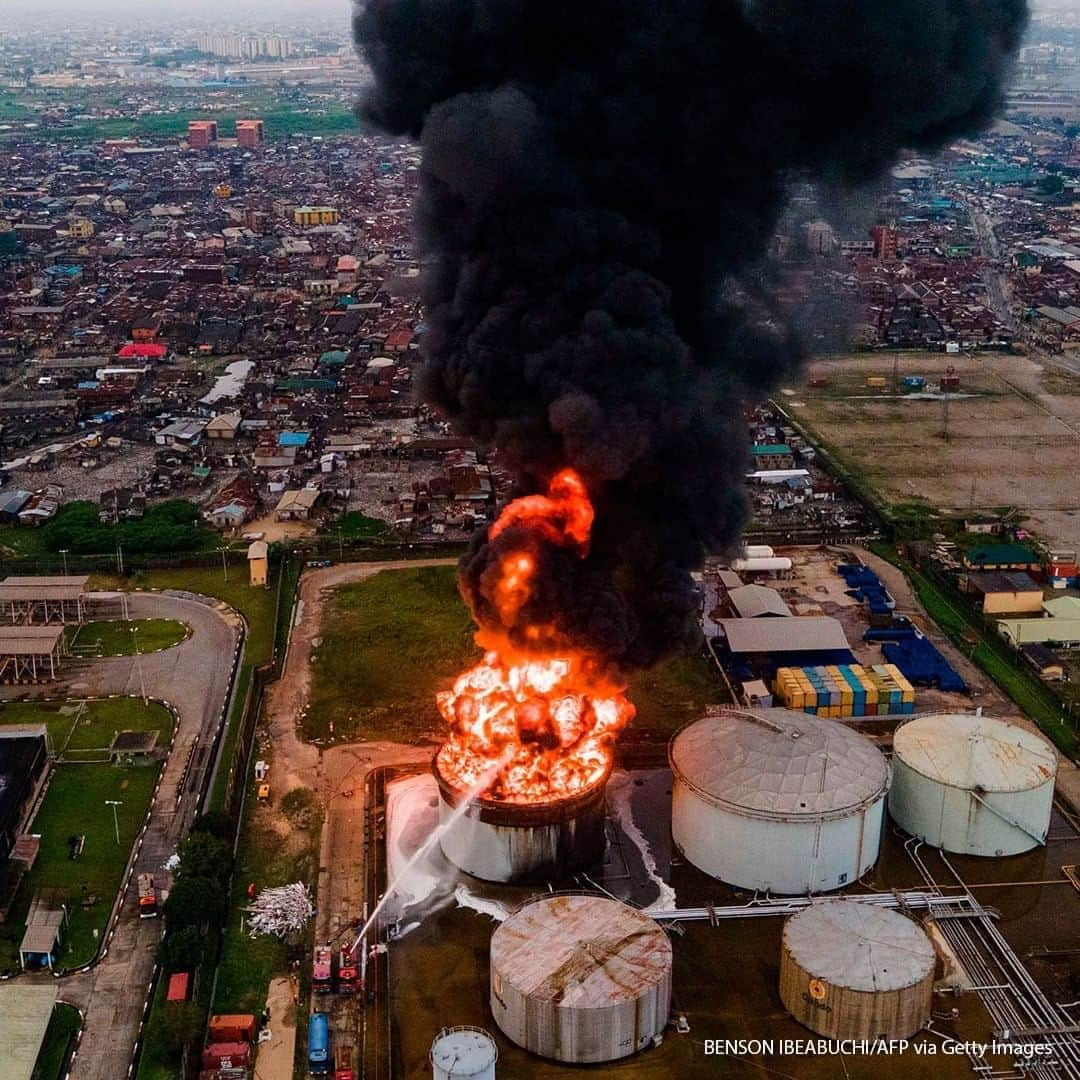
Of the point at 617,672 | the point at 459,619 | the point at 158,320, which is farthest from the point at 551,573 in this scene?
the point at 158,320

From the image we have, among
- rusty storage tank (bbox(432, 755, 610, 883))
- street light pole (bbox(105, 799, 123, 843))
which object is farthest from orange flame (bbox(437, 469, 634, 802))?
street light pole (bbox(105, 799, 123, 843))

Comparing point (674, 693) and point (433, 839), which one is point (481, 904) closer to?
point (433, 839)

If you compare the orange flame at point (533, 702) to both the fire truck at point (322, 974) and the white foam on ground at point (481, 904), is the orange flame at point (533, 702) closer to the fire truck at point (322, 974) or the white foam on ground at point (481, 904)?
the white foam on ground at point (481, 904)

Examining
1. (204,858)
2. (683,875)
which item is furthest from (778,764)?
(204,858)

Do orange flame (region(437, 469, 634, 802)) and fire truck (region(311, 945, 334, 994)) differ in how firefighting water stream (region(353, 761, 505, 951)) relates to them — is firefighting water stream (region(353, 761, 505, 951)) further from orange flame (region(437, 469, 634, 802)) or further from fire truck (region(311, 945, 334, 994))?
fire truck (region(311, 945, 334, 994))

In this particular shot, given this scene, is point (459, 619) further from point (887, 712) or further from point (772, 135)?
point (772, 135)

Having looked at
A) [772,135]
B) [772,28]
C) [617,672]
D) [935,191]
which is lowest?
[935,191]
